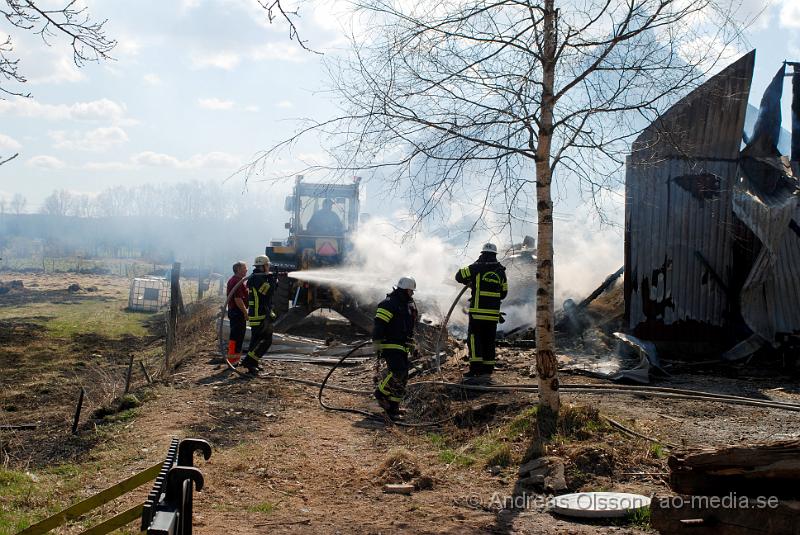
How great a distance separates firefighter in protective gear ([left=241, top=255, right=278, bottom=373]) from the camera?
35.9 feet

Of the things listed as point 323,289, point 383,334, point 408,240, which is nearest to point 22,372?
point 323,289

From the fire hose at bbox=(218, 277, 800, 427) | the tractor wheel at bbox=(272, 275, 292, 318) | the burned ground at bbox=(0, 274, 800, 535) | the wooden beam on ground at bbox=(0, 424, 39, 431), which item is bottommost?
the wooden beam on ground at bbox=(0, 424, 39, 431)

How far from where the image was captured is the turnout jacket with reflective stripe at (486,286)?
9781mm

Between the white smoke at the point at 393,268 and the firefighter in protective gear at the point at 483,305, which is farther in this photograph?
the white smoke at the point at 393,268

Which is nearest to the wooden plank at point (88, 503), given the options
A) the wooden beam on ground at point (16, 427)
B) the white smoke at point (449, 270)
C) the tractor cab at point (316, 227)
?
the wooden beam on ground at point (16, 427)

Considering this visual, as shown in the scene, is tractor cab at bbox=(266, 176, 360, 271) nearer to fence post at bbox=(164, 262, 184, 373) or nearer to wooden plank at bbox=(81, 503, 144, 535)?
fence post at bbox=(164, 262, 184, 373)

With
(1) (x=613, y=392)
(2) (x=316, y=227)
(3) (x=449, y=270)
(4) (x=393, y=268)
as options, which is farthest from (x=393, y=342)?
(2) (x=316, y=227)

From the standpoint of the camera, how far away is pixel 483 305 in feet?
32.2

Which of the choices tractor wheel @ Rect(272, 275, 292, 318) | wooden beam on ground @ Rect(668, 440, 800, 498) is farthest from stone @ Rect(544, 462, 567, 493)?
tractor wheel @ Rect(272, 275, 292, 318)

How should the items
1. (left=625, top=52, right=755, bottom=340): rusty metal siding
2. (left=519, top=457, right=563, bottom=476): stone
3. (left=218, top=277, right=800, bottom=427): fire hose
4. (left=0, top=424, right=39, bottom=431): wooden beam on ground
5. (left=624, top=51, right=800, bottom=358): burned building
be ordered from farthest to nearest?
(left=625, top=52, right=755, bottom=340): rusty metal siding
(left=624, top=51, right=800, bottom=358): burned building
(left=0, top=424, right=39, bottom=431): wooden beam on ground
(left=218, top=277, right=800, bottom=427): fire hose
(left=519, top=457, right=563, bottom=476): stone

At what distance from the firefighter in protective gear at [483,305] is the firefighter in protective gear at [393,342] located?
1543 mm

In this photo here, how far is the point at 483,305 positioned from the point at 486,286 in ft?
0.82

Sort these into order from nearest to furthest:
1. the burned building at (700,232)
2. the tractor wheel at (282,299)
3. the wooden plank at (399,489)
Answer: the wooden plank at (399,489) → the burned building at (700,232) → the tractor wheel at (282,299)

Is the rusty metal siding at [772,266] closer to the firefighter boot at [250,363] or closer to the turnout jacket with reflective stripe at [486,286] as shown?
the turnout jacket with reflective stripe at [486,286]
